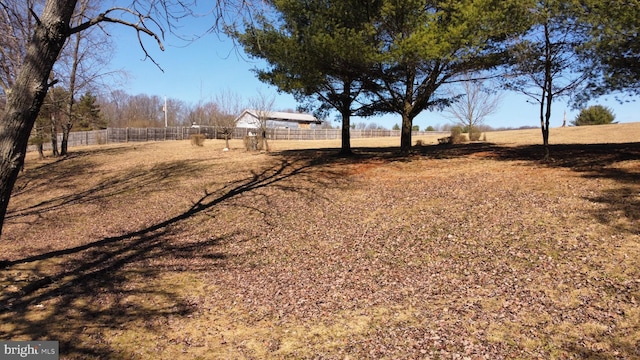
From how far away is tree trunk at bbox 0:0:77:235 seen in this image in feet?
11.2

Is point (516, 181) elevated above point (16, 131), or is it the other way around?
point (16, 131)

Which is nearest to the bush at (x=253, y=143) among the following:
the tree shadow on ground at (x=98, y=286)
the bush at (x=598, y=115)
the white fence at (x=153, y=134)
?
the tree shadow on ground at (x=98, y=286)

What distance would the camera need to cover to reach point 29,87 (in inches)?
135

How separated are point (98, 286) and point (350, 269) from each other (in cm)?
320

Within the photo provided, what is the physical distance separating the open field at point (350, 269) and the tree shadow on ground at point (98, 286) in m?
0.03

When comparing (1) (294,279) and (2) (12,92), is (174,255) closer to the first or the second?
(1) (294,279)

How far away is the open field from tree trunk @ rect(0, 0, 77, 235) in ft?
5.72

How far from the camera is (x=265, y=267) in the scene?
559 centimetres

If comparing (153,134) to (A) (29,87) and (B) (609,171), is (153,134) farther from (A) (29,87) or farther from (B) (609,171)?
(A) (29,87)

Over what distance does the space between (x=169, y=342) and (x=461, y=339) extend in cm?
258

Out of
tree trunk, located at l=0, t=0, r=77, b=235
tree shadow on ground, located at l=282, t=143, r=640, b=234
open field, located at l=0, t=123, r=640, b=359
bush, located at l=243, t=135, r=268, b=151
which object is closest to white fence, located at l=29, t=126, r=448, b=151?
bush, located at l=243, t=135, r=268, b=151

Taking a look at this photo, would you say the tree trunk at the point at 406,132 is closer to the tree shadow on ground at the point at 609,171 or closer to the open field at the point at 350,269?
the tree shadow on ground at the point at 609,171

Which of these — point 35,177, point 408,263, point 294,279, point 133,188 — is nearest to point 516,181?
point 408,263

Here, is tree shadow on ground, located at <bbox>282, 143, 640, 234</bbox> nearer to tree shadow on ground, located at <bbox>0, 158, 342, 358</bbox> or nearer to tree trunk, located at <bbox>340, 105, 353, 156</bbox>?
tree trunk, located at <bbox>340, 105, 353, 156</bbox>
